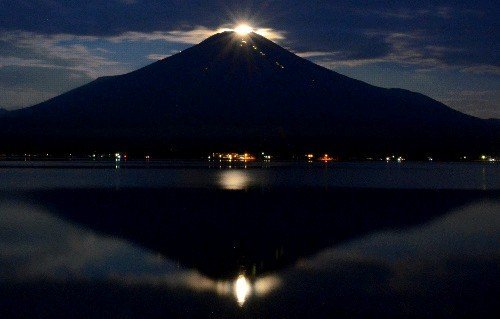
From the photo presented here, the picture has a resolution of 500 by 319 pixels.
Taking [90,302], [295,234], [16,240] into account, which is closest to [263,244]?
[295,234]

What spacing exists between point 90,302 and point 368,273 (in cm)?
465

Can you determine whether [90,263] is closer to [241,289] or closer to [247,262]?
[247,262]

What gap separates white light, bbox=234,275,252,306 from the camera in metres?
10.0

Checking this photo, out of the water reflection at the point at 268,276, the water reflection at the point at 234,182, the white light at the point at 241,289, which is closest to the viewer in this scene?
the water reflection at the point at 268,276

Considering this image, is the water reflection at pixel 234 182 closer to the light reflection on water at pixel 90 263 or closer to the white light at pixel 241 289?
the light reflection on water at pixel 90 263

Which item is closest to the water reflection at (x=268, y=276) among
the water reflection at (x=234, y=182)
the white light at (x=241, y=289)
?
the white light at (x=241, y=289)

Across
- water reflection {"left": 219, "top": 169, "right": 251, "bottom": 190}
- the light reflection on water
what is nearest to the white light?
the light reflection on water

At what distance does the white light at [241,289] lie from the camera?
10047 mm

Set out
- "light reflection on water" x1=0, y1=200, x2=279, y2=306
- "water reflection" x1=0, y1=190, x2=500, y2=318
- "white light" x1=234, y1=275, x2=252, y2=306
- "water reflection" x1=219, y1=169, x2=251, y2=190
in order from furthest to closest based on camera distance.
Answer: "water reflection" x1=219, y1=169, x2=251, y2=190
"light reflection on water" x1=0, y1=200, x2=279, y2=306
"white light" x1=234, y1=275, x2=252, y2=306
"water reflection" x1=0, y1=190, x2=500, y2=318

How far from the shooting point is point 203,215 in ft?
76.5

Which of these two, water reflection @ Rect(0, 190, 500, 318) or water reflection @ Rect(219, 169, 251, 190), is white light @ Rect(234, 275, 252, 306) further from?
water reflection @ Rect(219, 169, 251, 190)

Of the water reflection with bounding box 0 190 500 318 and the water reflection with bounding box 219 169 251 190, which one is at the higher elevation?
the water reflection with bounding box 0 190 500 318

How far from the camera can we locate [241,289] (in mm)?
10766

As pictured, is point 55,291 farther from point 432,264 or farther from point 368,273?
point 432,264
